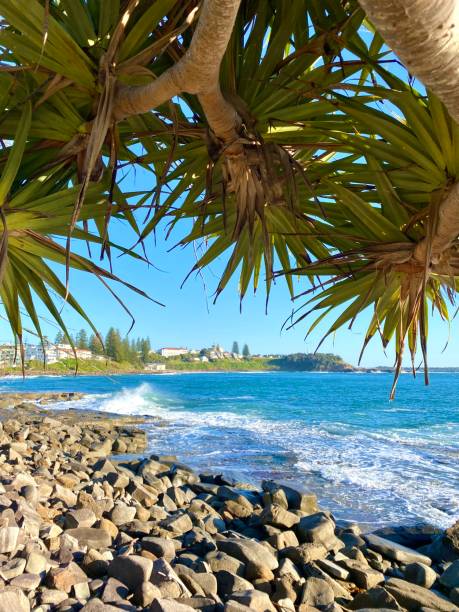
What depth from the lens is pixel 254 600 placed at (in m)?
2.16

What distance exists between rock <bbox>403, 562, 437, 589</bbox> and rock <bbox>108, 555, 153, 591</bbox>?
1910 mm

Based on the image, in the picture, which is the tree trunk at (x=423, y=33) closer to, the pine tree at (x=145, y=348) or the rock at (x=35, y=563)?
the rock at (x=35, y=563)

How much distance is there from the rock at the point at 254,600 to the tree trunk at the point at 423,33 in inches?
82.5

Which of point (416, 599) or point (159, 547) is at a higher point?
point (159, 547)

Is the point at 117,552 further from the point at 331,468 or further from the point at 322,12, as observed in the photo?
the point at 331,468

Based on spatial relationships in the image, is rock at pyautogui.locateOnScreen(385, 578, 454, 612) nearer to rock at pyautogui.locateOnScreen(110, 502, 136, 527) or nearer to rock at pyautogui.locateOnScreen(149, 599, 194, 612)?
rock at pyautogui.locateOnScreen(149, 599, 194, 612)

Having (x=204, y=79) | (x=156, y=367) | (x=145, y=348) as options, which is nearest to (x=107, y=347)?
(x=204, y=79)

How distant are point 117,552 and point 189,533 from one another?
0.77 metres

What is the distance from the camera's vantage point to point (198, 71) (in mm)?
1266

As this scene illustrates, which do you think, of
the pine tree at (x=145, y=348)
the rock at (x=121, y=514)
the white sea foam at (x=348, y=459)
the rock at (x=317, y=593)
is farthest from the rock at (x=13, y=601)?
the pine tree at (x=145, y=348)

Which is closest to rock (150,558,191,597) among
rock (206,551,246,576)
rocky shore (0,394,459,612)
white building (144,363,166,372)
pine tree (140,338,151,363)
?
rocky shore (0,394,459,612)

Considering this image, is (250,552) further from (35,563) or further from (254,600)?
(35,563)

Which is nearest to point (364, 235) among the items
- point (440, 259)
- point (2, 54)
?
point (440, 259)

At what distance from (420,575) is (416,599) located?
0.67 metres
